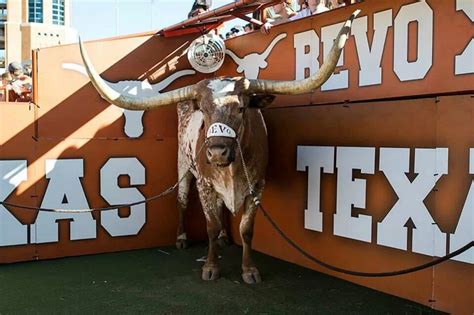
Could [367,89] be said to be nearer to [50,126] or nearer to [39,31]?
[50,126]

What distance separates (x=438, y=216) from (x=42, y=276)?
359cm

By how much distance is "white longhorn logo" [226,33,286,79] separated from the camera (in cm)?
572

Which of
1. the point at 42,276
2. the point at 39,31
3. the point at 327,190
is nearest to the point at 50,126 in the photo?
the point at 42,276

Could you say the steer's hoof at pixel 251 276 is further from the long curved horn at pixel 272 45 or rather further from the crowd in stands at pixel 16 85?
the crowd in stands at pixel 16 85

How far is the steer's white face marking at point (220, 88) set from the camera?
4199 mm

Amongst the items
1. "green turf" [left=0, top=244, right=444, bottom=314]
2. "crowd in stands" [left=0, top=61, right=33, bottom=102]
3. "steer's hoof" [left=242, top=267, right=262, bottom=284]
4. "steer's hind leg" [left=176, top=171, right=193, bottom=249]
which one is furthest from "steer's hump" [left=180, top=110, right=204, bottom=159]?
"crowd in stands" [left=0, top=61, right=33, bottom=102]

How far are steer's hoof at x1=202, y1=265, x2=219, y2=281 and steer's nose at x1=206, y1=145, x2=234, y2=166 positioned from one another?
132cm

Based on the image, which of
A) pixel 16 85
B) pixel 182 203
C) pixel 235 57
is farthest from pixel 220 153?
pixel 16 85

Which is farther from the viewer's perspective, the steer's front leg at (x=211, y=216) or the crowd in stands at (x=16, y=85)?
the crowd in stands at (x=16, y=85)

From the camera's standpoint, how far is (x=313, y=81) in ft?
13.2

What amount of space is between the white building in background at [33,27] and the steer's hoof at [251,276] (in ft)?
51.5

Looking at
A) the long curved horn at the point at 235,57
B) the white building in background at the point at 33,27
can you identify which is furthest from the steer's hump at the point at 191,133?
the white building in background at the point at 33,27

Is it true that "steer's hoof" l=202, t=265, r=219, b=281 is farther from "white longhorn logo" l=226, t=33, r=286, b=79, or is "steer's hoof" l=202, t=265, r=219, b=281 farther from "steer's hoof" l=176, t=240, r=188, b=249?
"white longhorn logo" l=226, t=33, r=286, b=79

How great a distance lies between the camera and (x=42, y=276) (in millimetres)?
4918
